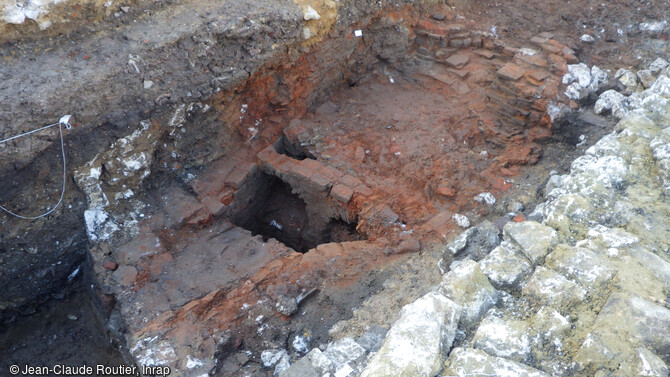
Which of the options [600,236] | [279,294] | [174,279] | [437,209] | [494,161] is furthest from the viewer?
[494,161]

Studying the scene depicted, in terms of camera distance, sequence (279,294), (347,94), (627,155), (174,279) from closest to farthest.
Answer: (627,155)
(279,294)
(174,279)
(347,94)

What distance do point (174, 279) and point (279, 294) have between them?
1.13 metres

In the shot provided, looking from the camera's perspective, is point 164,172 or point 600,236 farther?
point 164,172

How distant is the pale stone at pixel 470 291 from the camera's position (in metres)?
2.88

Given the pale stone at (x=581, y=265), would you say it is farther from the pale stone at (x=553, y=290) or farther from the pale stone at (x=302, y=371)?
the pale stone at (x=302, y=371)

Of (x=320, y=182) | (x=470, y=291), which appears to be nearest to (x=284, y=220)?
(x=320, y=182)

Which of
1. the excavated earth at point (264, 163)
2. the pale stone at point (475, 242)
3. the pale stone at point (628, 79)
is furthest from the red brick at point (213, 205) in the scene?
the pale stone at point (628, 79)

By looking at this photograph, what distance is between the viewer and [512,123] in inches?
249

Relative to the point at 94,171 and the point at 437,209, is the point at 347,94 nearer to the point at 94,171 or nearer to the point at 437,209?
the point at 437,209

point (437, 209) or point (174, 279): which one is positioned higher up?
point (437, 209)

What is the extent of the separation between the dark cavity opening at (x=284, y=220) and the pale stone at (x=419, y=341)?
3.14 metres

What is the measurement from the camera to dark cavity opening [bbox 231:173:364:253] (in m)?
6.02

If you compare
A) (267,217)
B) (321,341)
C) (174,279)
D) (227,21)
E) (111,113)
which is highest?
(227,21)

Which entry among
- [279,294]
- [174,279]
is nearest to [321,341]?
[279,294]
